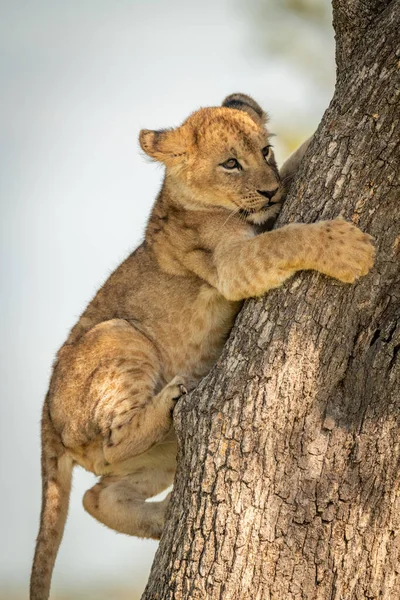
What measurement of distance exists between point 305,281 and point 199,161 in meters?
1.38

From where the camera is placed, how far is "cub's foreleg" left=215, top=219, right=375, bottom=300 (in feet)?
10.9

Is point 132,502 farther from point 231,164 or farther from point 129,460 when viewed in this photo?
point 231,164

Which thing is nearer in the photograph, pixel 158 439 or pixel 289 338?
pixel 289 338

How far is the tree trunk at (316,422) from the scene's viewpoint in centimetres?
308

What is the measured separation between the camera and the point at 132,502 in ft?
14.6

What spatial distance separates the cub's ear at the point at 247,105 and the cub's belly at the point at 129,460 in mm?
1931

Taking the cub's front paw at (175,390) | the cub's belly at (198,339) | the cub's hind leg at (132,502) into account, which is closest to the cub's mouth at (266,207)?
the cub's belly at (198,339)

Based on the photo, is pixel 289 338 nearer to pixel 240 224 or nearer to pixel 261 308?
pixel 261 308

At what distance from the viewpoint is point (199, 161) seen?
15.1 feet

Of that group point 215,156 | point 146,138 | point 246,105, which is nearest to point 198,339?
point 215,156

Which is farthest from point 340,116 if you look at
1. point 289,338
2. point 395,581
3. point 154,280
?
point 395,581

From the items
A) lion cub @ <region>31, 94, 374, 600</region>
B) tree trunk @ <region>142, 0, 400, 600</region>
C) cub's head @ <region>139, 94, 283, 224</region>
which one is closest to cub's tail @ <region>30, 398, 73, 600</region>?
lion cub @ <region>31, 94, 374, 600</region>

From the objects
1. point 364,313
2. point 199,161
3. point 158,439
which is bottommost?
point 158,439

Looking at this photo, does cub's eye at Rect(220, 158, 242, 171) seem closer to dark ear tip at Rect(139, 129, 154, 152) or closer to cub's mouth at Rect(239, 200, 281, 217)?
cub's mouth at Rect(239, 200, 281, 217)
